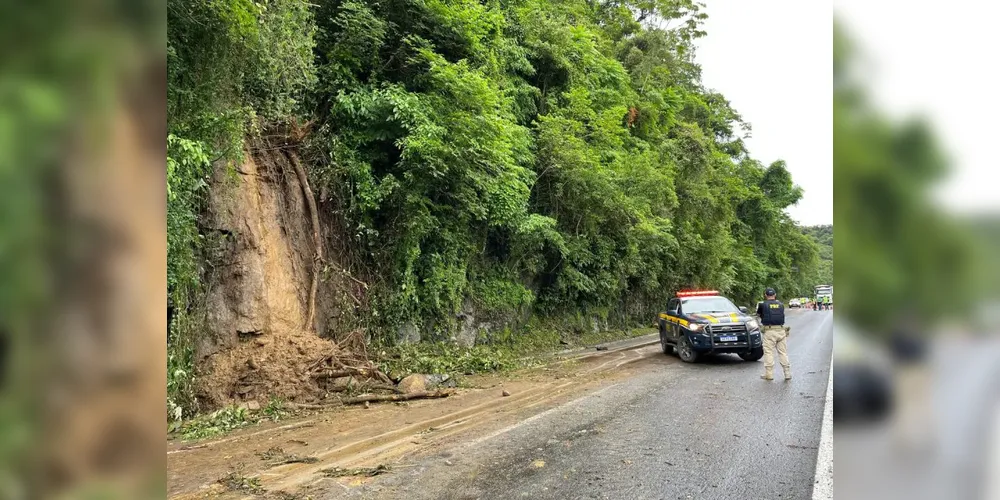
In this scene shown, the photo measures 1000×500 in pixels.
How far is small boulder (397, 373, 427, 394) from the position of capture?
837 centimetres

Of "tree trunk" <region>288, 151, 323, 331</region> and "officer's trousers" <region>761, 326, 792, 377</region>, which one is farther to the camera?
"tree trunk" <region>288, 151, 323, 331</region>

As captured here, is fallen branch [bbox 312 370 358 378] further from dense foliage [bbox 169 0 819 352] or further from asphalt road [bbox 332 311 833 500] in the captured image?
asphalt road [bbox 332 311 833 500]

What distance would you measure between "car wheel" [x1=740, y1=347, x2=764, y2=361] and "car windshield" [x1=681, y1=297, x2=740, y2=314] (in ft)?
3.32

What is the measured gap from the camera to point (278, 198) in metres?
9.68

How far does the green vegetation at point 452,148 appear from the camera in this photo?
729 cm

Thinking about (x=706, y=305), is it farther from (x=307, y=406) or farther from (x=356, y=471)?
(x=356, y=471)
